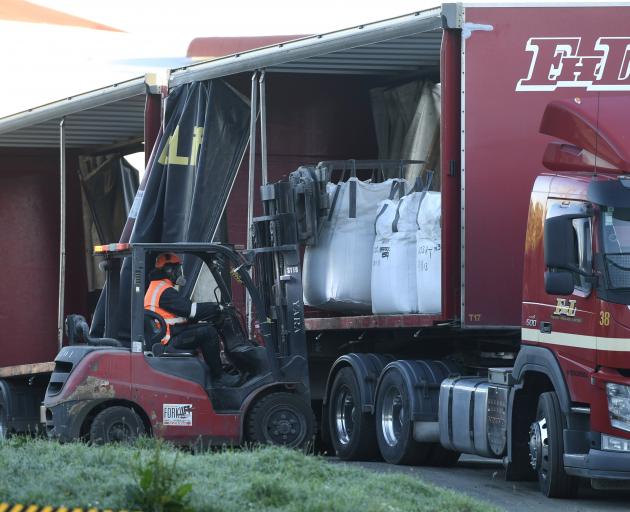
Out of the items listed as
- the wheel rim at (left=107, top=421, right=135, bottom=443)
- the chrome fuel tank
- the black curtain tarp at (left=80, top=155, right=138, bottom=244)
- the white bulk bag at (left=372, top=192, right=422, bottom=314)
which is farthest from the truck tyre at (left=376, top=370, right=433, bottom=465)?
the black curtain tarp at (left=80, top=155, right=138, bottom=244)

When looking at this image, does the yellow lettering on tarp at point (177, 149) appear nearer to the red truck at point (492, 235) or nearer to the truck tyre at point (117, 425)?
the red truck at point (492, 235)

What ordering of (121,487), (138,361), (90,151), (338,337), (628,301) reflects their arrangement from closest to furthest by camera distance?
(121,487) < (628,301) < (138,361) < (338,337) < (90,151)

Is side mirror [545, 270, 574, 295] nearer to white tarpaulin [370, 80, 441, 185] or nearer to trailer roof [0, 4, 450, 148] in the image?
trailer roof [0, 4, 450, 148]

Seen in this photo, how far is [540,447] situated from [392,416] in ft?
8.89

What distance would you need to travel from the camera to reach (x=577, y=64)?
11633mm

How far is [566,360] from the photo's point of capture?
10141 mm

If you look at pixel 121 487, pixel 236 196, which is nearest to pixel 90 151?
pixel 236 196

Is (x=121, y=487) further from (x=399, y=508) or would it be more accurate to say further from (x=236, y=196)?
(x=236, y=196)

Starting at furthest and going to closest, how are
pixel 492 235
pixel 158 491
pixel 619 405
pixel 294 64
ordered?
pixel 294 64, pixel 492 235, pixel 619 405, pixel 158 491

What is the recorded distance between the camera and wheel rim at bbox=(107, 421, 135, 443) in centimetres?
1248

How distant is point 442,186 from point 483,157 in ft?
1.38

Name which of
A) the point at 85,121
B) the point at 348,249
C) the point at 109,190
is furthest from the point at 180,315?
the point at 109,190

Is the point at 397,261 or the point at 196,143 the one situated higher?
the point at 196,143

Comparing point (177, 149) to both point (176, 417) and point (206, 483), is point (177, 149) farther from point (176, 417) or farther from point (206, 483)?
point (206, 483)
